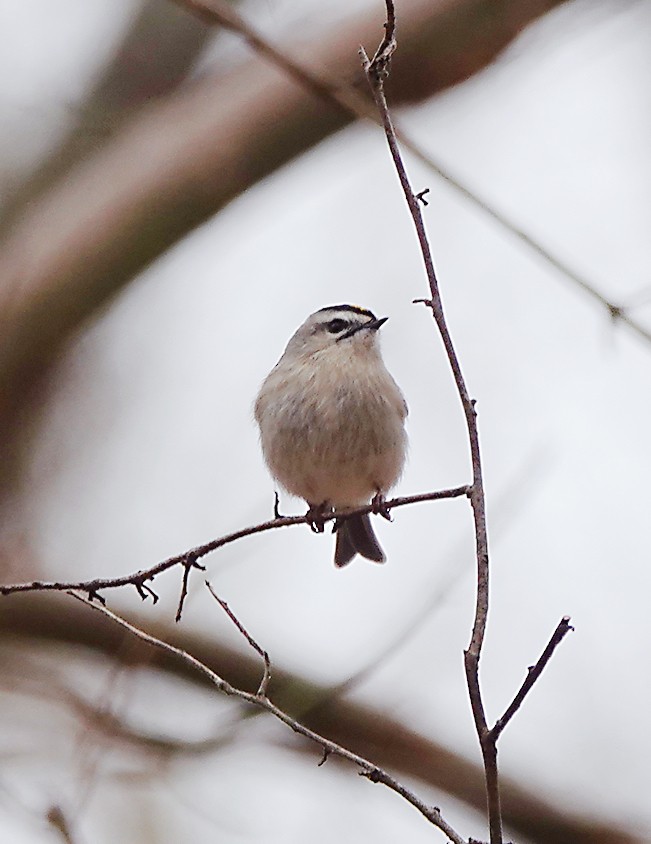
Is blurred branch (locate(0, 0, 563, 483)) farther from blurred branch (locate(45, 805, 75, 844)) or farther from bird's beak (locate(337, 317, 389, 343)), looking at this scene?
blurred branch (locate(45, 805, 75, 844))

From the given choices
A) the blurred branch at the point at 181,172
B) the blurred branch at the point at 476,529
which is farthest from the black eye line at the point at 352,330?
the blurred branch at the point at 476,529

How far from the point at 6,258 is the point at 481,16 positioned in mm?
2392

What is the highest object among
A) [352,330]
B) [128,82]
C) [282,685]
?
[128,82]

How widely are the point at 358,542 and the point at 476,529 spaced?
3.21 metres

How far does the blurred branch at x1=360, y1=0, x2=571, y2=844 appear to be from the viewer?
71.1 inches

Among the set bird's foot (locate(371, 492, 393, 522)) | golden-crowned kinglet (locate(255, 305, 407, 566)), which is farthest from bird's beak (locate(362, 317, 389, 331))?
bird's foot (locate(371, 492, 393, 522))

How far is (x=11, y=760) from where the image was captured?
5.06m

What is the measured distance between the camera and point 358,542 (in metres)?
5.16

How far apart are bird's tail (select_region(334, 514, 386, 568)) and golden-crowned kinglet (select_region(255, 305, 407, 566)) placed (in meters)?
0.42

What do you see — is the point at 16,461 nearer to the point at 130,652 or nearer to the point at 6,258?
the point at 6,258

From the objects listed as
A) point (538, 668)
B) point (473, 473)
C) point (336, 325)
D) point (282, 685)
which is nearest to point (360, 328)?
point (336, 325)

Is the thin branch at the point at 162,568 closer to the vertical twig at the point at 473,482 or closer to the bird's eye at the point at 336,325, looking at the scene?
the vertical twig at the point at 473,482

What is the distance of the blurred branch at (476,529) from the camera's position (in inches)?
71.1

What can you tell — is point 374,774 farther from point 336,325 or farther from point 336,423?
point 336,325
